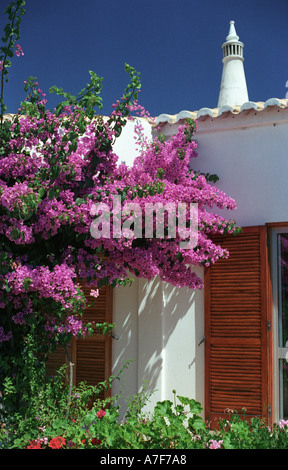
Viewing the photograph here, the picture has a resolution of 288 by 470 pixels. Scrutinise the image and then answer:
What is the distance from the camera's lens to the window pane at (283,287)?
5367 mm

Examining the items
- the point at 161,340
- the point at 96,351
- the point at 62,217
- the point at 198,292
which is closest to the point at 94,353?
the point at 96,351

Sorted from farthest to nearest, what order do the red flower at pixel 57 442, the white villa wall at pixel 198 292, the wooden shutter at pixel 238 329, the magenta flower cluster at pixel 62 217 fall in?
the white villa wall at pixel 198 292 < the wooden shutter at pixel 238 329 < the magenta flower cluster at pixel 62 217 < the red flower at pixel 57 442

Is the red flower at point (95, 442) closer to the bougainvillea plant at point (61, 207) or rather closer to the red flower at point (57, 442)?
the red flower at point (57, 442)

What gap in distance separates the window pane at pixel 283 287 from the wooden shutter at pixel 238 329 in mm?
178

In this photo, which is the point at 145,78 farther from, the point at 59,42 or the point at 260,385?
the point at 260,385

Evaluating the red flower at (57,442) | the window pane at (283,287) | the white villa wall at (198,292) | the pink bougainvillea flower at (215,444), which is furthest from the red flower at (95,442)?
the window pane at (283,287)

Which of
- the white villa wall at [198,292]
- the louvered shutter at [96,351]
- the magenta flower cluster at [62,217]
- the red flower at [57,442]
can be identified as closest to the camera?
the red flower at [57,442]

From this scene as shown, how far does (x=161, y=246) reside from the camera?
15.4ft

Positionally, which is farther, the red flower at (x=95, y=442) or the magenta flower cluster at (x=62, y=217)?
the magenta flower cluster at (x=62, y=217)

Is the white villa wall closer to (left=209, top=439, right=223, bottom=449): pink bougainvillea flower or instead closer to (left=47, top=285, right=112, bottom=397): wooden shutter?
(left=47, top=285, right=112, bottom=397): wooden shutter

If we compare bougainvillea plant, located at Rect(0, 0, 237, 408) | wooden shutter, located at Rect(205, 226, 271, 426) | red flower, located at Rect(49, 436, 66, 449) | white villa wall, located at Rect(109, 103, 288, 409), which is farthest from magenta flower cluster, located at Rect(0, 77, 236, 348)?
red flower, located at Rect(49, 436, 66, 449)

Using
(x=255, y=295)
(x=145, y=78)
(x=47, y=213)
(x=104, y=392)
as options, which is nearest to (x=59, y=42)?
(x=145, y=78)

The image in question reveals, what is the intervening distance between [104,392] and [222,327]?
4.74 ft

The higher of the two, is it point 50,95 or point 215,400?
point 50,95
